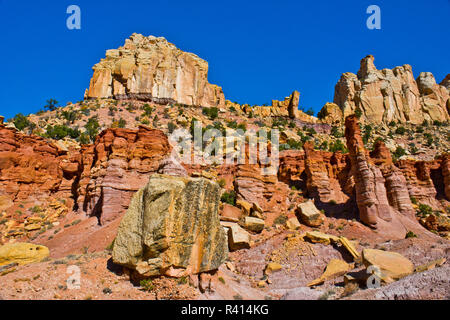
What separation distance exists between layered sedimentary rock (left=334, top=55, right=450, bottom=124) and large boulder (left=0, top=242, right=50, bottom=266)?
7513 cm

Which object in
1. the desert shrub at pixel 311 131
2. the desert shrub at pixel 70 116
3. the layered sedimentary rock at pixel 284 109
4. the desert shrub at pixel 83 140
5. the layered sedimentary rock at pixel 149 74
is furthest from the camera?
the layered sedimentary rock at pixel 284 109

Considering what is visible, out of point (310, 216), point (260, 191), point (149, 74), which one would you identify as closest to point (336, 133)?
point (149, 74)

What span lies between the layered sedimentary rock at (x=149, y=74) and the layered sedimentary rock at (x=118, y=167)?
4142cm

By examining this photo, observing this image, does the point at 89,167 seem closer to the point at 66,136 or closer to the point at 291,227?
the point at 291,227

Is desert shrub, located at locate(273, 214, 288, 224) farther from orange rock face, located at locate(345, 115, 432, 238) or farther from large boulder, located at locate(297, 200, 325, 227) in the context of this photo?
orange rock face, located at locate(345, 115, 432, 238)

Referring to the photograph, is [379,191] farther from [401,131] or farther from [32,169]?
[401,131]

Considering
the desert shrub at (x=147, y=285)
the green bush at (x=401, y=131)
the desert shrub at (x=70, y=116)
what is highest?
the green bush at (x=401, y=131)

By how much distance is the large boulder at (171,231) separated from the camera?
9555 mm

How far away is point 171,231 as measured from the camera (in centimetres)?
976

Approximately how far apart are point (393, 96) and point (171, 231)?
266ft

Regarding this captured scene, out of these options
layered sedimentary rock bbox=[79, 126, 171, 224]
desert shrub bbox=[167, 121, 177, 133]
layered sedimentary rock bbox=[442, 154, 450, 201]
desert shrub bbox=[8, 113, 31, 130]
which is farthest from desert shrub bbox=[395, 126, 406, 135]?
desert shrub bbox=[8, 113, 31, 130]

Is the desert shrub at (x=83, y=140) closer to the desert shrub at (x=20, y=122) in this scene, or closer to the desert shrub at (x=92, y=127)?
the desert shrub at (x=92, y=127)

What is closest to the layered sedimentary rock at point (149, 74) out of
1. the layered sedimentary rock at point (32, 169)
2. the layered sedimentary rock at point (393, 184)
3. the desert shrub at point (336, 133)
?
the desert shrub at point (336, 133)

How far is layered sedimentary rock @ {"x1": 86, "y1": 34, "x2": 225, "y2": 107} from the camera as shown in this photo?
61.8 meters
